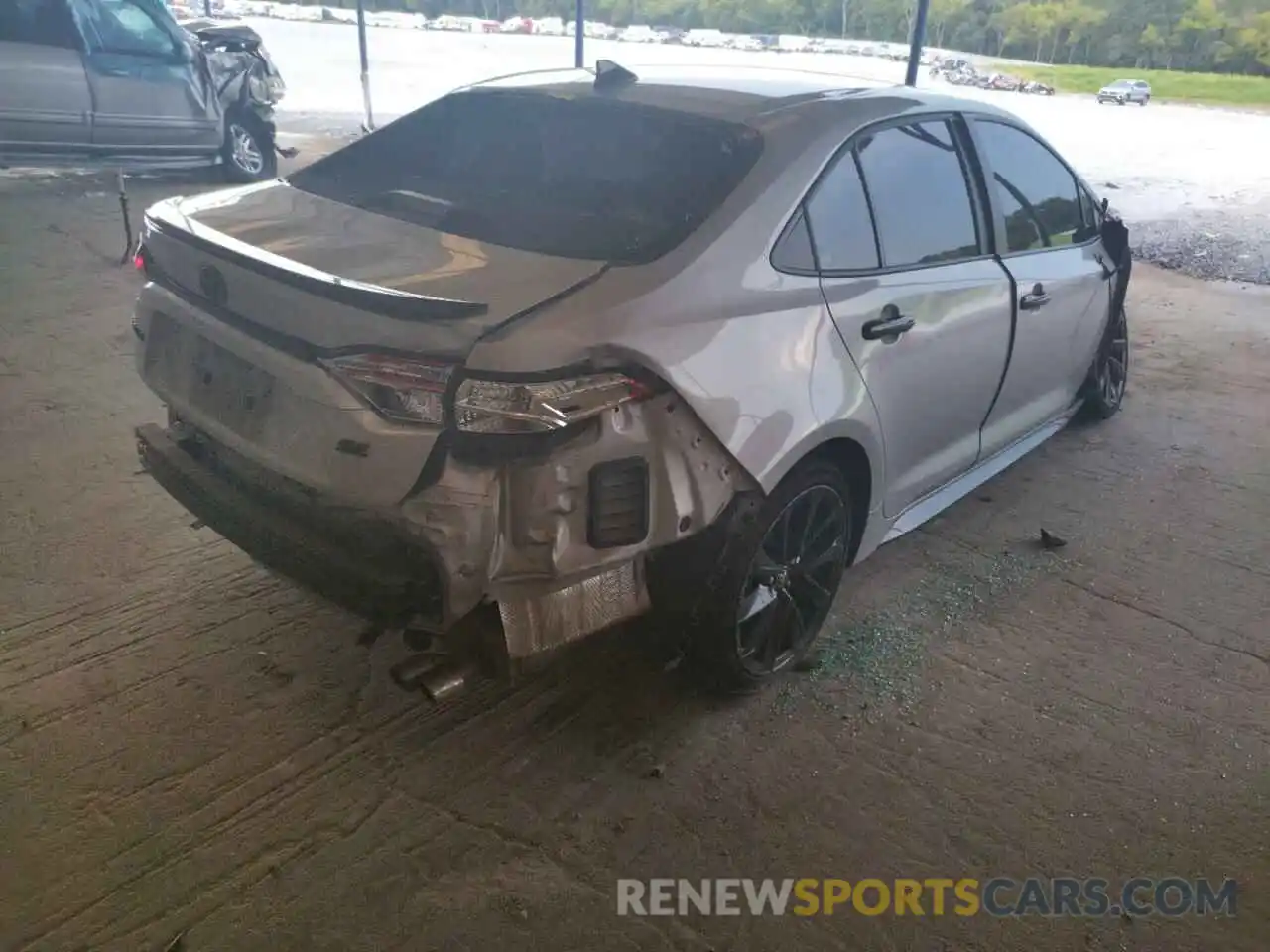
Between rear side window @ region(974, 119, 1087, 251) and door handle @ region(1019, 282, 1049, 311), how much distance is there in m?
0.15

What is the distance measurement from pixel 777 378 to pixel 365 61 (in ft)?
40.9

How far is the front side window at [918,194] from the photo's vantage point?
2.78 meters

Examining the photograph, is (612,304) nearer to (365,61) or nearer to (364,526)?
(364,526)

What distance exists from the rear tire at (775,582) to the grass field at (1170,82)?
9962mm

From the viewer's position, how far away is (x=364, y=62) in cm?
1300

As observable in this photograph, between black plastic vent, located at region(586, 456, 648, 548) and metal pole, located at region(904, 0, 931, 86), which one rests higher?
metal pole, located at region(904, 0, 931, 86)

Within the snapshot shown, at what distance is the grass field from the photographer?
10.9 metres

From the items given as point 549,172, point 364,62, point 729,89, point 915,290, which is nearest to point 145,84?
point 364,62

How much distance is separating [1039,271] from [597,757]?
7.62 ft

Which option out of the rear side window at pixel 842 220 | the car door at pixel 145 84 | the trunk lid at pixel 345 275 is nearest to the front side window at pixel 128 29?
the car door at pixel 145 84

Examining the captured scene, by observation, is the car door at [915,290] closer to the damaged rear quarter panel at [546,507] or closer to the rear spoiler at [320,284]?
the damaged rear quarter panel at [546,507]

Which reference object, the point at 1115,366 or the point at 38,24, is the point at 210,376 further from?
the point at 38,24

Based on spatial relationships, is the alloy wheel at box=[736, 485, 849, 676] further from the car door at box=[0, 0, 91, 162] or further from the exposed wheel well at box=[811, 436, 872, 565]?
the car door at box=[0, 0, 91, 162]

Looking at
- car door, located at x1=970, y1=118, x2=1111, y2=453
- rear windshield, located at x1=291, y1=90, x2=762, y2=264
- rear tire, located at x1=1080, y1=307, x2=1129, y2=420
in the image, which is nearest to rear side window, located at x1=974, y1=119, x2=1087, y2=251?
car door, located at x1=970, y1=118, x2=1111, y2=453
